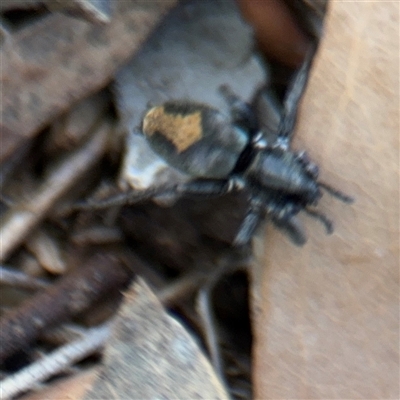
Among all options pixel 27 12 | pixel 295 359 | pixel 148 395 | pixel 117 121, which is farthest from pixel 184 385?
pixel 27 12

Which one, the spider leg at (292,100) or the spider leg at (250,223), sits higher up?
the spider leg at (292,100)

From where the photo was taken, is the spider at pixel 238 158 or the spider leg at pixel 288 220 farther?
the spider at pixel 238 158

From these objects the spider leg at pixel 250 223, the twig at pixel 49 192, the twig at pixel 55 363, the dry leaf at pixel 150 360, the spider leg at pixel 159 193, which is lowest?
the twig at pixel 55 363

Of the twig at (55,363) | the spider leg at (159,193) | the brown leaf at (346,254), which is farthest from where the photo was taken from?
the spider leg at (159,193)

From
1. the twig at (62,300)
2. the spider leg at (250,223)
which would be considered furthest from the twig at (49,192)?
the spider leg at (250,223)

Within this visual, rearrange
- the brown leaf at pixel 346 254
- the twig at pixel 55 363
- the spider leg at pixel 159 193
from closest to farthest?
the brown leaf at pixel 346 254 < the twig at pixel 55 363 < the spider leg at pixel 159 193

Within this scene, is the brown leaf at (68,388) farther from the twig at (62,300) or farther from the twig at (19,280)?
the twig at (19,280)

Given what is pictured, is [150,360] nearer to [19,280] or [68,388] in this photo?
[68,388]

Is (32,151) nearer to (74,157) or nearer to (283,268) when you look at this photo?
(74,157)

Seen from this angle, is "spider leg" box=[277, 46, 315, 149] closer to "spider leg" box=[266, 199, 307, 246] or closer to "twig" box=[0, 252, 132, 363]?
"spider leg" box=[266, 199, 307, 246]
